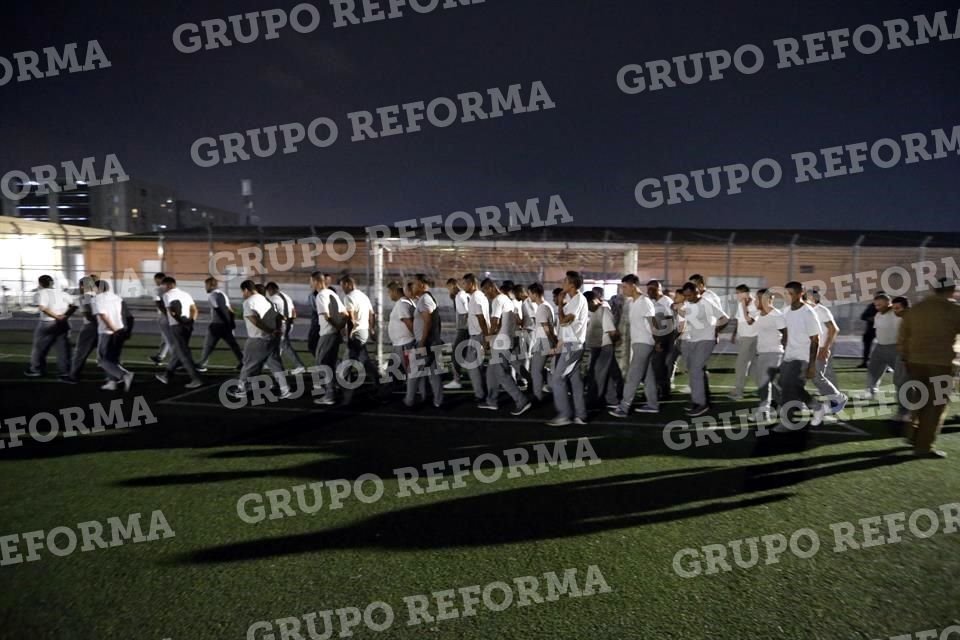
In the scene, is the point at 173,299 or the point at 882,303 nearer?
the point at 882,303

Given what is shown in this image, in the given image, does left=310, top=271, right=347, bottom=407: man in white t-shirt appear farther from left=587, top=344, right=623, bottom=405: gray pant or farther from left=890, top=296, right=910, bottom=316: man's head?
left=890, top=296, right=910, bottom=316: man's head

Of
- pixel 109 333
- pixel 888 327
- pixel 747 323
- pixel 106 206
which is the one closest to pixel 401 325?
pixel 109 333

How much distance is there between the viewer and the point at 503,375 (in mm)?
7699

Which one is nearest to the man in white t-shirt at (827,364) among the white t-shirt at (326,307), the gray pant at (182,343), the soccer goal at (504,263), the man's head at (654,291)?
the man's head at (654,291)

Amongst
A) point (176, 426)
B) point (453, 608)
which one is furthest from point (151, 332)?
point (453, 608)

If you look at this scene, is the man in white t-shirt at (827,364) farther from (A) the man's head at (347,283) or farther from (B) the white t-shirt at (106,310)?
(B) the white t-shirt at (106,310)

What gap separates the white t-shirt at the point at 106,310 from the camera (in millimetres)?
8812

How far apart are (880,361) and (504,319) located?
233 inches

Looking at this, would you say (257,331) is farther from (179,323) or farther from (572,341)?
(572,341)

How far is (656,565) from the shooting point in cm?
377

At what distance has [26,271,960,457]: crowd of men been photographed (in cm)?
638

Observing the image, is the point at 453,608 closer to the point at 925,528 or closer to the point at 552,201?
the point at 925,528

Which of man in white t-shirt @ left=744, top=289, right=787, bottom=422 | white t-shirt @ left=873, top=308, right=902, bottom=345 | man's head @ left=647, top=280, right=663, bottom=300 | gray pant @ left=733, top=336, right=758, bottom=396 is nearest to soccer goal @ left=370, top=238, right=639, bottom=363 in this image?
gray pant @ left=733, top=336, right=758, bottom=396

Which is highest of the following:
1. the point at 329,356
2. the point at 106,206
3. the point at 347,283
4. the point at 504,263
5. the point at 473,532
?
the point at 106,206
